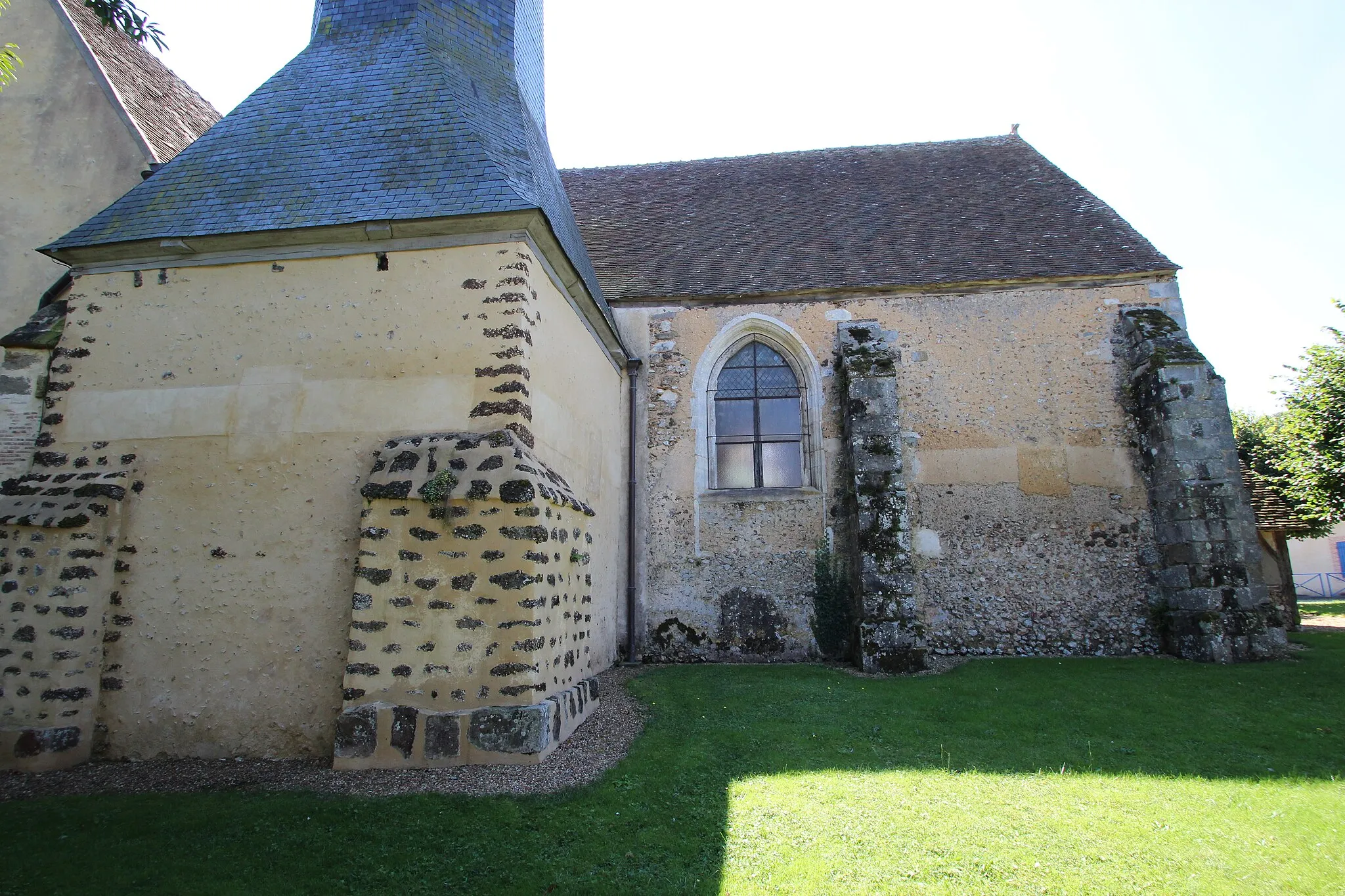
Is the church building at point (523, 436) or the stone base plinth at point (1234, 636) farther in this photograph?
the stone base plinth at point (1234, 636)

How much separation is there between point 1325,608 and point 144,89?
97.8 ft

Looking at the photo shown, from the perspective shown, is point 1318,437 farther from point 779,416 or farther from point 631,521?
point 631,521

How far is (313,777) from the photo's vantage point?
4.66 meters

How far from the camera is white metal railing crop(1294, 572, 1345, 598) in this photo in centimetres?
2800

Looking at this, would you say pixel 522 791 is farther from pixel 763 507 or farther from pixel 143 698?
pixel 763 507

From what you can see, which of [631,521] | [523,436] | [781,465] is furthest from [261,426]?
[781,465]

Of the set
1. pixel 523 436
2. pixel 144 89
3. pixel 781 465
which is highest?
pixel 144 89

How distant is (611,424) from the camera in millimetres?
9195

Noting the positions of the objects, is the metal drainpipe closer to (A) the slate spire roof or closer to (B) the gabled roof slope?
(B) the gabled roof slope

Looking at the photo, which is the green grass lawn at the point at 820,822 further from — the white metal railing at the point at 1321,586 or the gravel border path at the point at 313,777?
the white metal railing at the point at 1321,586

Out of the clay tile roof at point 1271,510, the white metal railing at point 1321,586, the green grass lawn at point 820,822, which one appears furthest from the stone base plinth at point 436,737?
the white metal railing at point 1321,586

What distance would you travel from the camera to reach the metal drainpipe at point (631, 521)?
9.00 metres

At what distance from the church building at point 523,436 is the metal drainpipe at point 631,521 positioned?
0.05 meters

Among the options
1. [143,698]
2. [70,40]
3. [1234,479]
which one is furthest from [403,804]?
[70,40]
